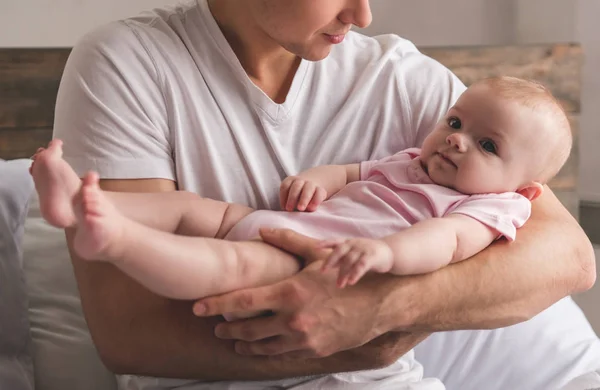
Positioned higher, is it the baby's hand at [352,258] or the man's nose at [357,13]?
the man's nose at [357,13]

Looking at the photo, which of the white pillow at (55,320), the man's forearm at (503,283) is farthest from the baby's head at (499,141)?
the white pillow at (55,320)

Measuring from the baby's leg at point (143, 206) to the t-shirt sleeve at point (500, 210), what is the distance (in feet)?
1.17

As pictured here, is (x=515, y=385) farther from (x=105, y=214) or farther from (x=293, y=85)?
(x=105, y=214)

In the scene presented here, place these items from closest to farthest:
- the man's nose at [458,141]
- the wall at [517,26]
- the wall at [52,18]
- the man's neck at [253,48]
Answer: the man's nose at [458,141]
the man's neck at [253,48]
the wall at [52,18]
the wall at [517,26]

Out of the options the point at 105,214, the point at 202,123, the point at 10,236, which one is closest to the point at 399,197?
the point at 202,123

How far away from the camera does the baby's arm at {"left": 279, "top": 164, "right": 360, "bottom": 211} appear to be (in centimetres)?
130

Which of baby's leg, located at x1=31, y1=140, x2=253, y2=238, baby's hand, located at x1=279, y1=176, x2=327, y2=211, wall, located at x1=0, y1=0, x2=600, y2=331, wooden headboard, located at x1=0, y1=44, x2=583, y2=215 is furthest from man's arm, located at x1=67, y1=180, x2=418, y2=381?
wall, located at x1=0, y1=0, x2=600, y2=331

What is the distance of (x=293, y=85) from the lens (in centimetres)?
147

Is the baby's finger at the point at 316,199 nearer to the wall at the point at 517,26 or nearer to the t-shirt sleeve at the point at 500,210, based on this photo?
the t-shirt sleeve at the point at 500,210

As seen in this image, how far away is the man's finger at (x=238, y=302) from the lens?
3.54ft

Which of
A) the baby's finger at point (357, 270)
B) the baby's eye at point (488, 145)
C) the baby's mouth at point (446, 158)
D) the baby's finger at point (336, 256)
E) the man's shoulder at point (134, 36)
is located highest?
the man's shoulder at point (134, 36)

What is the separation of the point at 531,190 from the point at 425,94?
0.28m

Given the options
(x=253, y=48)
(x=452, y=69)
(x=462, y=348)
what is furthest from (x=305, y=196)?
(x=452, y=69)

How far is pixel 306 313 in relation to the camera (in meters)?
1.13
